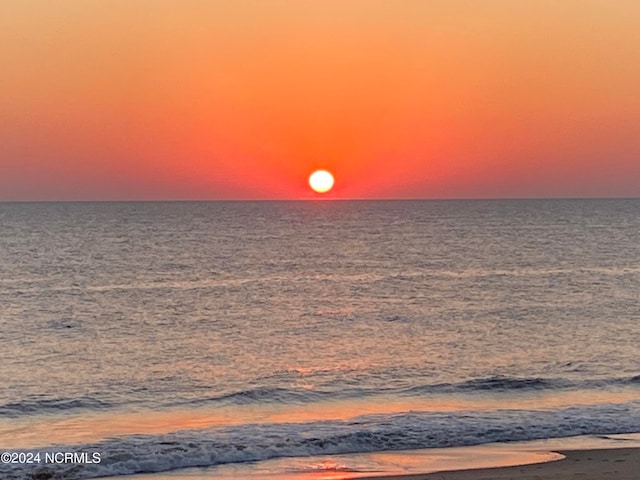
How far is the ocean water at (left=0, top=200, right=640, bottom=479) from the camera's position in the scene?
46.5ft

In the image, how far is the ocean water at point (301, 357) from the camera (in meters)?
14.2

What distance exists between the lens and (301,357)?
935 inches

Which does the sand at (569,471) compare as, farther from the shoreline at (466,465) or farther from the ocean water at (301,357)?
the ocean water at (301,357)

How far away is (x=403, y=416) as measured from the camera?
15680 millimetres

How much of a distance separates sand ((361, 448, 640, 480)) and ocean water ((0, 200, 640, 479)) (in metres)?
1.71

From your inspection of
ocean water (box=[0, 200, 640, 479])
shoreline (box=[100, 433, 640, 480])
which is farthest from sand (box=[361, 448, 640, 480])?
ocean water (box=[0, 200, 640, 479])

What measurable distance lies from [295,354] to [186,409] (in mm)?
7464

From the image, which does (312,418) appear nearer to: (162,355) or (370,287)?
(162,355)

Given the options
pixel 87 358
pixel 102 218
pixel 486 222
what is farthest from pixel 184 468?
pixel 102 218

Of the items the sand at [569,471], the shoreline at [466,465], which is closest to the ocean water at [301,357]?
the shoreline at [466,465]

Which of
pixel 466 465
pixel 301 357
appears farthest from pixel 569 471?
pixel 301 357

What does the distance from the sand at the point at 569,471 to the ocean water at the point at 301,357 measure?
67.5 inches

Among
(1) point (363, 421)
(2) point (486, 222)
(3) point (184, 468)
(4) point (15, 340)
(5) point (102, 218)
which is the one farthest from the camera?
(5) point (102, 218)

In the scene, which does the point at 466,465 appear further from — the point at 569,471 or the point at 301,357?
the point at 301,357
